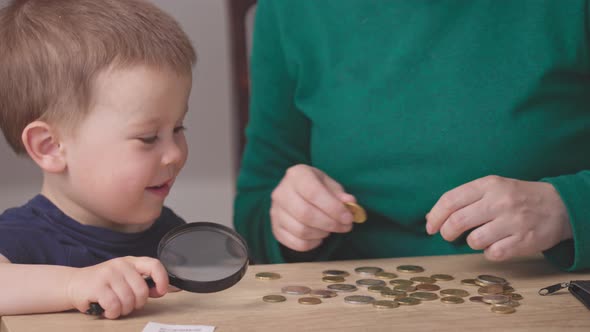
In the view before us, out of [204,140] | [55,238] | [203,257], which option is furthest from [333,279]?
[204,140]

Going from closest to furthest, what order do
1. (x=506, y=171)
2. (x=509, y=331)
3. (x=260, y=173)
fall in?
1. (x=509, y=331)
2. (x=506, y=171)
3. (x=260, y=173)

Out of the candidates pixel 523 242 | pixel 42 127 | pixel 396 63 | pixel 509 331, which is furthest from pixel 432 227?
pixel 42 127

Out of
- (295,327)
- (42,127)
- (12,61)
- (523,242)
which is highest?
(12,61)

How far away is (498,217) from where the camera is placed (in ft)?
4.87

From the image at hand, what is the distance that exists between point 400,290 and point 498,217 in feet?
0.73

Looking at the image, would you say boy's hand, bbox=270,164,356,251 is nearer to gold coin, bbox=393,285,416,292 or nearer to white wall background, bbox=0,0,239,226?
gold coin, bbox=393,285,416,292

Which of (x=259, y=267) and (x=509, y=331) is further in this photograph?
(x=259, y=267)

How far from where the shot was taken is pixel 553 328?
1240 mm

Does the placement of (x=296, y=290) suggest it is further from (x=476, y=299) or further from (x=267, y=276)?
(x=476, y=299)

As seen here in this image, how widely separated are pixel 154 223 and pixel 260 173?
384 millimetres

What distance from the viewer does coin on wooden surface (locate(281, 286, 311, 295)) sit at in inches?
Answer: 54.9

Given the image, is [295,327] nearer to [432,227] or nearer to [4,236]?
[432,227]

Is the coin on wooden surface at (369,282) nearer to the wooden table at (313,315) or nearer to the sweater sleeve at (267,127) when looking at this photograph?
the wooden table at (313,315)

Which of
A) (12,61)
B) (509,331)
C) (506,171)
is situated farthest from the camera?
(506,171)
